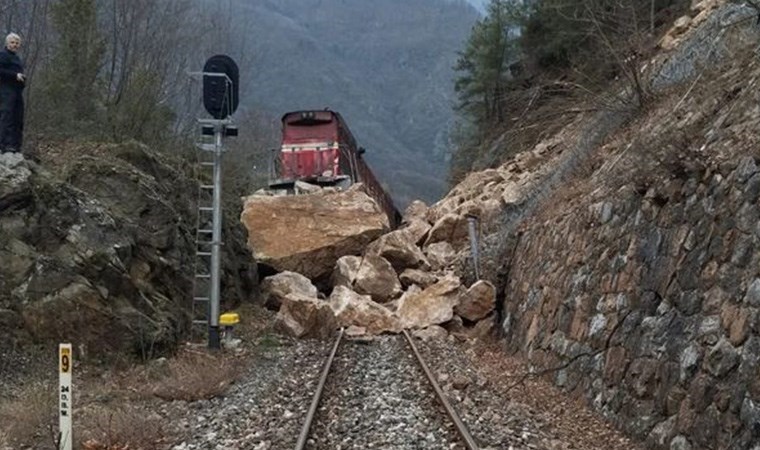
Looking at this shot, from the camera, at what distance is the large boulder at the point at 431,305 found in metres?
Answer: 16.7

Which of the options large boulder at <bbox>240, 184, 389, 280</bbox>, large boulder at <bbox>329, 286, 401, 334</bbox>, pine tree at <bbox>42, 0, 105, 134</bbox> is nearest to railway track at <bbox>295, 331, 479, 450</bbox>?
large boulder at <bbox>329, 286, 401, 334</bbox>

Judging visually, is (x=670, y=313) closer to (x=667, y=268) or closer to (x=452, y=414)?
(x=667, y=268)

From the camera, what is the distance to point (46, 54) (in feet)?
80.3

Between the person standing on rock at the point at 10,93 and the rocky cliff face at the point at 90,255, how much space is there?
36 cm

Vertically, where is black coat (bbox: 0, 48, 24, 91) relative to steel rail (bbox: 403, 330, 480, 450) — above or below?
above

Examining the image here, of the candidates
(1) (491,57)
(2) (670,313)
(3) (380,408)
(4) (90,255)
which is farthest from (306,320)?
(1) (491,57)

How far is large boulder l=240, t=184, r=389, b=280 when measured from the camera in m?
22.5

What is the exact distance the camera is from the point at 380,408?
30.6 feet

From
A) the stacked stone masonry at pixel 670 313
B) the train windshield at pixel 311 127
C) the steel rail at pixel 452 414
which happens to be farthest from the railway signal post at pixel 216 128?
the train windshield at pixel 311 127

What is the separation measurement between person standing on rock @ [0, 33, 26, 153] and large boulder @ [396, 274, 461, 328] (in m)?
8.61

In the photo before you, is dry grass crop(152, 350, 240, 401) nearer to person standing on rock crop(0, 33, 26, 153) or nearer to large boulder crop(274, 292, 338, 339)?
large boulder crop(274, 292, 338, 339)

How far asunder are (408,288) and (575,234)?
873 centimetres

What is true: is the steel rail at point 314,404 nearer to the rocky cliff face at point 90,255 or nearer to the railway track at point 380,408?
the railway track at point 380,408

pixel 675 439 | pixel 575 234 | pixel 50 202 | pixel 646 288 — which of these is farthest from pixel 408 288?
pixel 675 439
